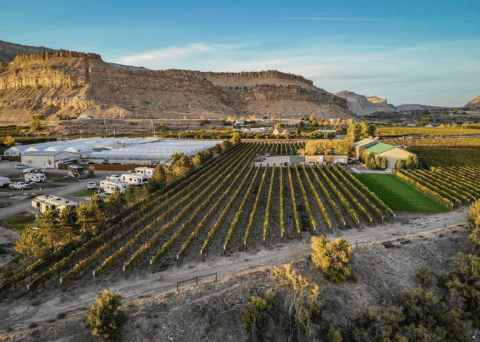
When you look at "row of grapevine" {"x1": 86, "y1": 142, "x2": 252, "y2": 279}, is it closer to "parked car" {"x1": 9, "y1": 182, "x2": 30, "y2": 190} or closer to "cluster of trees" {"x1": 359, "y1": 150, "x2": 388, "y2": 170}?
"parked car" {"x1": 9, "y1": 182, "x2": 30, "y2": 190}

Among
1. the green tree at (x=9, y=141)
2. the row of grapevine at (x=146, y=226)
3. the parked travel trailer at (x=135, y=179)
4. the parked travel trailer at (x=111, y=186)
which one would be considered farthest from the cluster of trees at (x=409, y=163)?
the green tree at (x=9, y=141)

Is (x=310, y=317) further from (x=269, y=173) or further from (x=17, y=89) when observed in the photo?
(x=17, y=89)

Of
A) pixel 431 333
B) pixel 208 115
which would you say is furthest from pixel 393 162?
pixel 208 115

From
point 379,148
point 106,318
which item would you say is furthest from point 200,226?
point 379,148

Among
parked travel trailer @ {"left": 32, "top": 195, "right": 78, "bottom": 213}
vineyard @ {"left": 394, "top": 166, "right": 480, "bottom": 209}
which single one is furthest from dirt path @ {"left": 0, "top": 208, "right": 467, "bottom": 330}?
parked travel trailer @ {"left": 32, "top": 195, "right": 78, "bottom": 213}

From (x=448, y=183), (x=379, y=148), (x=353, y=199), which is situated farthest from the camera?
(x=379, y=148)

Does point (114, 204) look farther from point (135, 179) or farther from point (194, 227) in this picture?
point (135, 179)

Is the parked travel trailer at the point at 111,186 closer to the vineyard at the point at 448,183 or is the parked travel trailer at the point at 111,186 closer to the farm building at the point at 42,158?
the farm building at the point at 42,158
